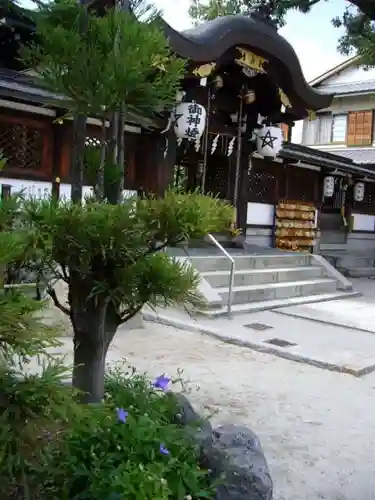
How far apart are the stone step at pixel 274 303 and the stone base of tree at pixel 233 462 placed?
446cm

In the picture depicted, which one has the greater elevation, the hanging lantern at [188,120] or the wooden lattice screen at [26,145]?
the hanging lantern at [188,120]

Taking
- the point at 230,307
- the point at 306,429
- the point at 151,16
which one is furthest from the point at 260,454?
the point at 230,307

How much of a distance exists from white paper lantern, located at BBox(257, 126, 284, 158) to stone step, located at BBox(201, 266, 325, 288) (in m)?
2.75

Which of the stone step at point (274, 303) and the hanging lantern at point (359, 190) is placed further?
the hanging lantern at point (359, 190)

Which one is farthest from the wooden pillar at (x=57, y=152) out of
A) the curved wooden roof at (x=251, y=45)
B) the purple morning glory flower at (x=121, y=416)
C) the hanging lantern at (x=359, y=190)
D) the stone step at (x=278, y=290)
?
the hanging lantern at (x=359, y=190)

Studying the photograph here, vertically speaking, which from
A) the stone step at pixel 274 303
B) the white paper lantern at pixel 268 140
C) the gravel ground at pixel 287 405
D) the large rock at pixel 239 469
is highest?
the white paper lantern at pixel 268 140

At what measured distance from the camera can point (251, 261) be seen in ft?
35.3

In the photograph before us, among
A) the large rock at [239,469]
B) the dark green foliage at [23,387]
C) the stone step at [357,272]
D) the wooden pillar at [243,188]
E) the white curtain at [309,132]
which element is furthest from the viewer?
the white curtain at [309,132]

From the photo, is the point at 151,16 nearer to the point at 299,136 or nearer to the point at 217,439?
the point at 217,439

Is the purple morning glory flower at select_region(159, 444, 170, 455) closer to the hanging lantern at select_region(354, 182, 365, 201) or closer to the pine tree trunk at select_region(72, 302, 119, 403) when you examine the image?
the pine tree trunk at select_region(72, 302, 119, 403)

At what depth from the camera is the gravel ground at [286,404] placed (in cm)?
332

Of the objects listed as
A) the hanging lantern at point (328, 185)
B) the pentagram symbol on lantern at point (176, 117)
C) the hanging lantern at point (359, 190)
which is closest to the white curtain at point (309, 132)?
the hanging lantern at point (359, 190)

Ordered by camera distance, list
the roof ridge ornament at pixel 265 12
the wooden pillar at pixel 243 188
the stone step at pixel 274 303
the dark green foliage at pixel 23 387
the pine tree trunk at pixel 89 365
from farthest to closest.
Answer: the wooden pillar at pixel 243 188 → the roof ridge ornament at pixel 265 12 → the stone step at pixel 274 303 → the pine tree trunk at pixel 89 365 → the dark green foliage at pixel 23 387

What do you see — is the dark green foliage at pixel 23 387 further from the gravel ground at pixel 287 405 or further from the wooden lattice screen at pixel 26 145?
the wooden lattice screen at pixel 26 145
